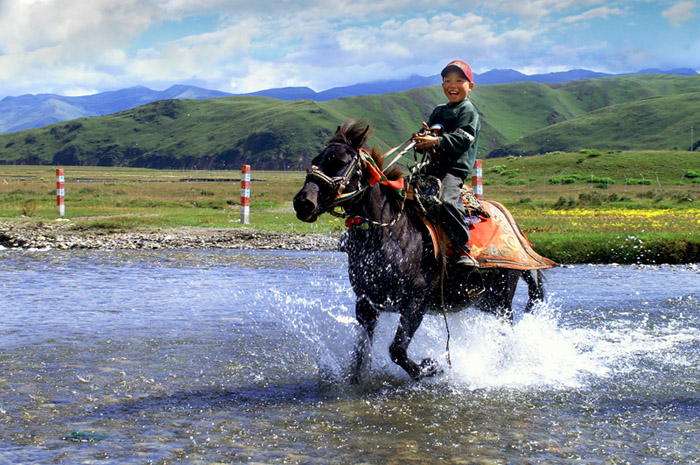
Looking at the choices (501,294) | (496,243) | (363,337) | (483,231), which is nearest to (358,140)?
(363,337)

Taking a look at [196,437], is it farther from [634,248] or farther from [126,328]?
[634,248]

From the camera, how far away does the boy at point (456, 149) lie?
6785mm

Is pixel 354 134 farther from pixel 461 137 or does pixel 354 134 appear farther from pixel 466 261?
pixel 466 261

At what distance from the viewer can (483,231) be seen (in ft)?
24.8

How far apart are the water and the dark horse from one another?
625mm

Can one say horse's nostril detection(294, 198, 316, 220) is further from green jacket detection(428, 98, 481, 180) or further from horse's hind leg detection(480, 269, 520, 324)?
horse's hind leg detection(480, 269, 520, 324)

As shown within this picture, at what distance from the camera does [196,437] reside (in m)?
5.21

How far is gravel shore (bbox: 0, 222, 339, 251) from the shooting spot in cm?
1672

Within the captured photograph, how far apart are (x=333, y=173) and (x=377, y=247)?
2.71ft

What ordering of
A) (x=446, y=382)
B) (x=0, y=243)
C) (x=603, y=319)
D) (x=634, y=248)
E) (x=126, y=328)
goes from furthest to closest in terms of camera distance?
(x=0, y=243)
(x=634, y=248)
(x=603, y=319)
(x=126, y=328)
(x=446, y=382)

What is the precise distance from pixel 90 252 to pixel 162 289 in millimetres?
5243

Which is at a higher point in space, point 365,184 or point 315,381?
point 365,184

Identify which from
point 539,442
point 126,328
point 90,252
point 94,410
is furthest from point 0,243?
point 539,442

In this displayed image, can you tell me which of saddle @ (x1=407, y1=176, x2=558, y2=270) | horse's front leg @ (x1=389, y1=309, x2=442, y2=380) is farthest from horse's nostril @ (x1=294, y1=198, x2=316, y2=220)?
horse's front leg @ (x1=389, y1=309, x2=442, y2=380)
